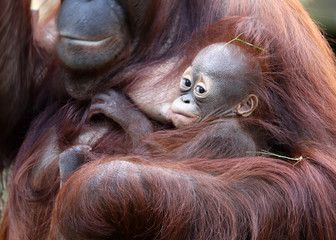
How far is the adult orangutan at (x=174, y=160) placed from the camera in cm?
162

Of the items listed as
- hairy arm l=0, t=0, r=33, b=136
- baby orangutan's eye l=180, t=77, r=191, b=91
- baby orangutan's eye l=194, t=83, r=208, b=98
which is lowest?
hairy arm l=0, t=0, r=33, b=136

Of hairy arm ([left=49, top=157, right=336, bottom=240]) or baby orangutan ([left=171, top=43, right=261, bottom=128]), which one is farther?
baby orangutan ([left=171, top=43, right=261, bottom=128])

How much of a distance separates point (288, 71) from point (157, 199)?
66cm

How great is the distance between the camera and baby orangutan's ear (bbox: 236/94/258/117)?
189 centimetres

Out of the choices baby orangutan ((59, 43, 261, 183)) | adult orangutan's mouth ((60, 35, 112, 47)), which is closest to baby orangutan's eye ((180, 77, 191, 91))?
baby orangutan ((59, 43, 261, 183))

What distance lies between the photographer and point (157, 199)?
1.62 m

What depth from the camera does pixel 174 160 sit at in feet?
5.86

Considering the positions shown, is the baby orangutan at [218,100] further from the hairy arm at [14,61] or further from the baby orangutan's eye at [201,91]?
the hairy arm at [14,61]

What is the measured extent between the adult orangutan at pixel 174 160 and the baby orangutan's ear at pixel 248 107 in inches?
1.4

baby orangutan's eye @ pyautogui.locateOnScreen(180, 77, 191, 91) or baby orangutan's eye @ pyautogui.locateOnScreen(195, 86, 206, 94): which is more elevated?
baby orangutan's eye @ pyautogui.locateOnScreen(195, 86, 206, 94)

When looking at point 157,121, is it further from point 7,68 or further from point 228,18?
point 7,68

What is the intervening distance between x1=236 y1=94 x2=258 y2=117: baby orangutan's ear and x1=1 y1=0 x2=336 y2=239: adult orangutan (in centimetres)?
4

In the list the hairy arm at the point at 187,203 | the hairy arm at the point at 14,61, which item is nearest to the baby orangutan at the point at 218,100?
the hairy arm at the point at 187,203

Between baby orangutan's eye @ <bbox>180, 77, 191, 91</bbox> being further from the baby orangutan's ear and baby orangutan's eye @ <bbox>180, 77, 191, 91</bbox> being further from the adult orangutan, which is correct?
the baby orangutan's ear
